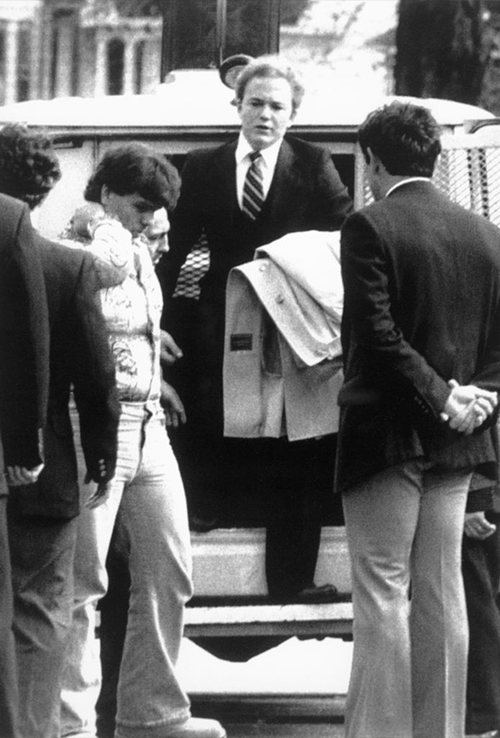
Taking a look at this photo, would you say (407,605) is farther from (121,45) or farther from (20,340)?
(121,45)

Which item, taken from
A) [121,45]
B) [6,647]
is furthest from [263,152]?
[121,45]

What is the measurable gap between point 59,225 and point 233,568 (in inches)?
49.2

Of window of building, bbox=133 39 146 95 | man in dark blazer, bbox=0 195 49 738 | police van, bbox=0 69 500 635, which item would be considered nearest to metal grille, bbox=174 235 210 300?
police van, bbox=0 69 500 635

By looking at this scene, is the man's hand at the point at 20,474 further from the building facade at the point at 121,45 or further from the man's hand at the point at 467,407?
the building facade at the point at 121,45

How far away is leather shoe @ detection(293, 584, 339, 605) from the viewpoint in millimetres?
7184

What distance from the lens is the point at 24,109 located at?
7.41m

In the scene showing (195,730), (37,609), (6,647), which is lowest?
(195,730)

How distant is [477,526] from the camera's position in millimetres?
6430

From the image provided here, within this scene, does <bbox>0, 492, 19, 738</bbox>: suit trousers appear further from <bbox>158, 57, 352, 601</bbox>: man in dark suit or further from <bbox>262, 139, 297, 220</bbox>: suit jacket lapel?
<bbox>262, 139, 297, 220</bbox>: suit jacket lapel

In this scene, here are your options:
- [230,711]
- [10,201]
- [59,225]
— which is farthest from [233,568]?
[10,201]

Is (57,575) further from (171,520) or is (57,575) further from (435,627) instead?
(435,627)

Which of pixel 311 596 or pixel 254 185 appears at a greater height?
pixel 254 185

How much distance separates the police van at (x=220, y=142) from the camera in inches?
282

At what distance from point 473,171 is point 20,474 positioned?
2.12 meters
